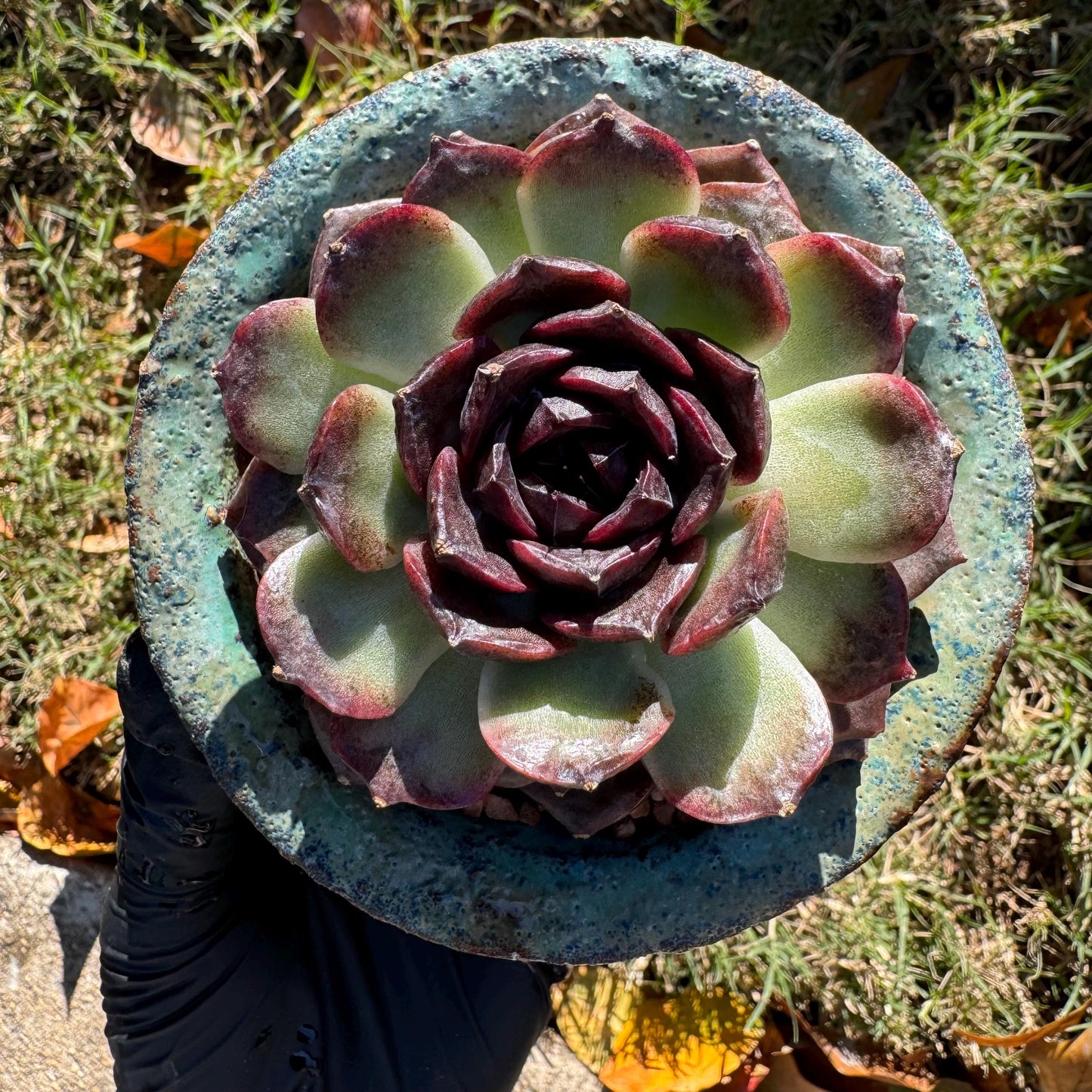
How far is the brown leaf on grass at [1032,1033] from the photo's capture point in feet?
4.78

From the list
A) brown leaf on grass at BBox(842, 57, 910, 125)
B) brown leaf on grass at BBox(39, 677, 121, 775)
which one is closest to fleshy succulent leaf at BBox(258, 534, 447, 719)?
brown leaf on grass at BBox(39, 677, 121, 775)

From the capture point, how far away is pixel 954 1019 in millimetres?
1585

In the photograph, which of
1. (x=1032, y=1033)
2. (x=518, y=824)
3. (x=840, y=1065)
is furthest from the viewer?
(x=840, y=1065)

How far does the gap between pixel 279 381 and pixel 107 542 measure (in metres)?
0.96

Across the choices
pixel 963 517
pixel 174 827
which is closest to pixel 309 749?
pixel 174 827

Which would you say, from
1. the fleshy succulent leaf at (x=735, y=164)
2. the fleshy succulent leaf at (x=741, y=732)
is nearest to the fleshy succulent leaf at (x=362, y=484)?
the fleshy succulent leaf at (x=741, y=732)

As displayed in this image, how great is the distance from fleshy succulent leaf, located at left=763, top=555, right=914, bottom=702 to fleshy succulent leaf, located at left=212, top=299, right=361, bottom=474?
1.19 ft

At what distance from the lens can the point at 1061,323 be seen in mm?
1634

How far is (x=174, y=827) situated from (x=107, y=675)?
1.69 feet

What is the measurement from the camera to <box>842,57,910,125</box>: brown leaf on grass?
163 centimetres

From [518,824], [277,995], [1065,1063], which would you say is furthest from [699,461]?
[1065,1063]

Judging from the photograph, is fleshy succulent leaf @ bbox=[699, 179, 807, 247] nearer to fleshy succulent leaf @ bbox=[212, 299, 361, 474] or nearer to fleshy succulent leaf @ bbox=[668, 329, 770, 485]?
fleshy succulent leaf @ bbox=[668, 329, 770, 485]

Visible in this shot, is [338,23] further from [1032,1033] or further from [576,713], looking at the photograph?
[1032,1033]

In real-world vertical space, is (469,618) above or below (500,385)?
below
